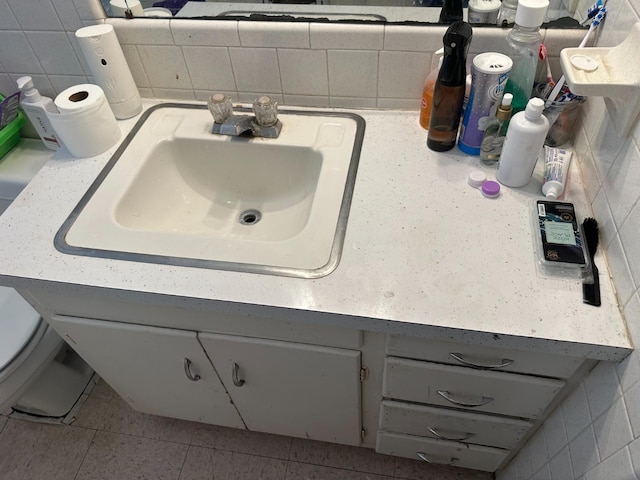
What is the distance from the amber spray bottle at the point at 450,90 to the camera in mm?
747

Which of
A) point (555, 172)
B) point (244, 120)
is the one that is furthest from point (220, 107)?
point (555, 172)

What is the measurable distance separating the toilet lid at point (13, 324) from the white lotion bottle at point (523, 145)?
117 cm

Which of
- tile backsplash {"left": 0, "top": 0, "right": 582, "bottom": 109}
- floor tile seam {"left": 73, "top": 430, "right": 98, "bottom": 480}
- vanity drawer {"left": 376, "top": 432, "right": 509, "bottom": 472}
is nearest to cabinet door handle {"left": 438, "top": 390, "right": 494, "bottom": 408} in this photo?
vanity drawer {"left": 376, "top": 432, "right": 509, "bottom": 472}

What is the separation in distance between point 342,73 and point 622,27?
1.63 feet

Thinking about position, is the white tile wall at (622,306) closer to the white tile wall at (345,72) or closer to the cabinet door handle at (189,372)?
the white tile wall at (345,72)

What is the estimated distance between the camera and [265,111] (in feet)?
3.11

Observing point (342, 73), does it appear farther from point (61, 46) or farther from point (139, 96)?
point (61, 46)

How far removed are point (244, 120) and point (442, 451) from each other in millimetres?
875

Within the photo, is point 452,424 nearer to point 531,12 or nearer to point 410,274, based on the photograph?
point 410,274

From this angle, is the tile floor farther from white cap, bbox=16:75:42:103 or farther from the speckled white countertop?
white cap, bbox=16:75:42:103

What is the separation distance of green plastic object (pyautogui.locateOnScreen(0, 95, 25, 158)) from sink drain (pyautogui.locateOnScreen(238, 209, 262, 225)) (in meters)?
0.63

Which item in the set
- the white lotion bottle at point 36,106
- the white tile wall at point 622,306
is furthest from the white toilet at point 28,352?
the white tile wall at point 622,306

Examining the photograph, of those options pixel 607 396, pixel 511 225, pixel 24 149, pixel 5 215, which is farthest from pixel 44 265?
pixel 607 396

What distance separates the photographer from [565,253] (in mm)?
704
